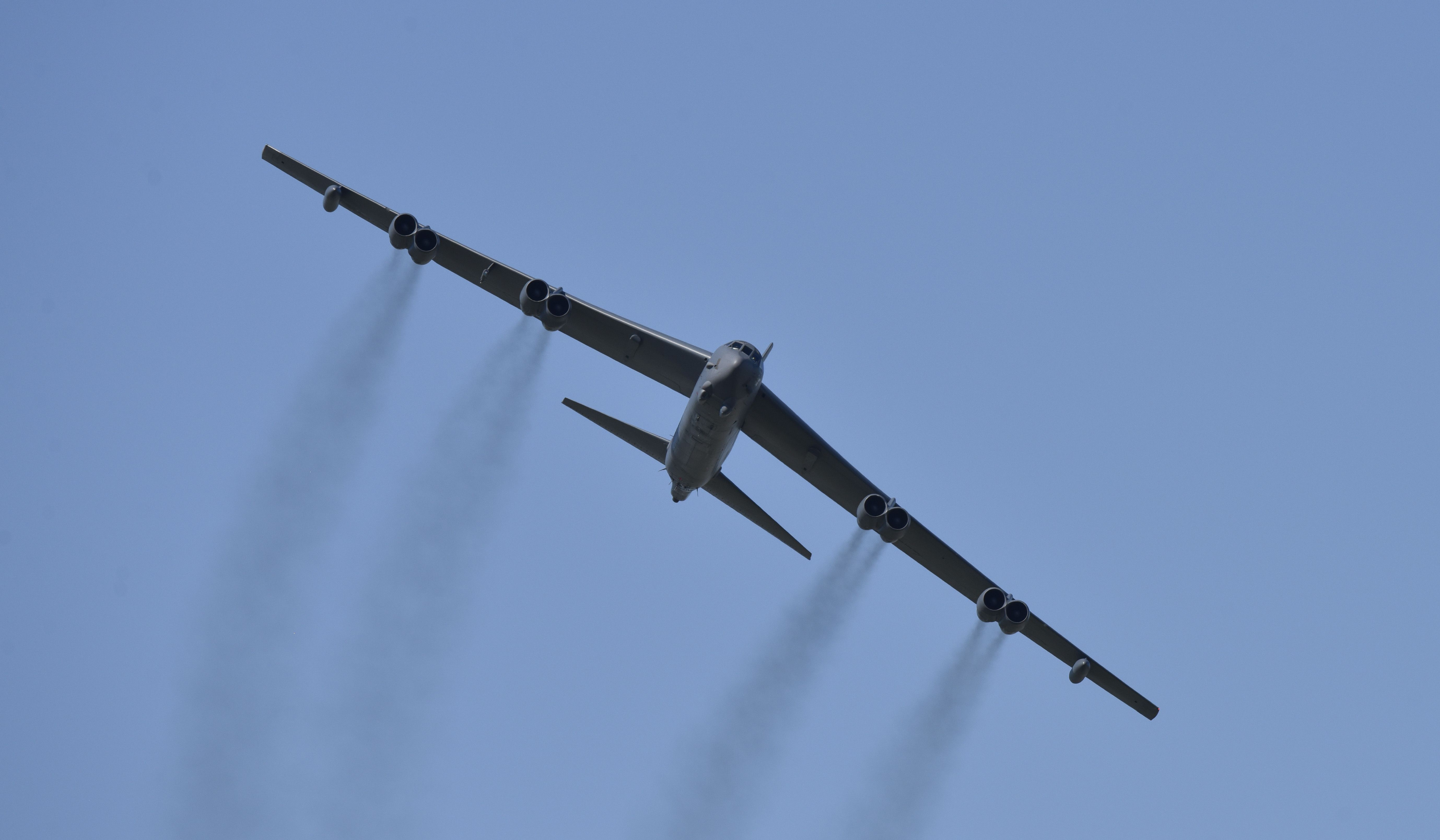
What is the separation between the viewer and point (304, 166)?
1282 inches

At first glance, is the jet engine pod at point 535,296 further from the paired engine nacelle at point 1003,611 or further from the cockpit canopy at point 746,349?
the paired engine nacelle at point 1003,611

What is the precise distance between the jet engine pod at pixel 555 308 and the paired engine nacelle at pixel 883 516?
8.44 metres

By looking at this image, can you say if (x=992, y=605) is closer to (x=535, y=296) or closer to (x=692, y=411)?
(x=692, y=411)

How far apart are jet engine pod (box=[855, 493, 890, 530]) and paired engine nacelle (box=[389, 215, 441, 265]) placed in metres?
11.9

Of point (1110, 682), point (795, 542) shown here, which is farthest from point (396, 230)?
point (1110, 682)

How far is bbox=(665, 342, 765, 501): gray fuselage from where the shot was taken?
95.3ft

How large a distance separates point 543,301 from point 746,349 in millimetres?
5049

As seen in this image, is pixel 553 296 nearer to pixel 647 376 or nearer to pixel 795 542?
pixel 647 376

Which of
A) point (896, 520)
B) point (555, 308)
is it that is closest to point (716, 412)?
point (555, 308)

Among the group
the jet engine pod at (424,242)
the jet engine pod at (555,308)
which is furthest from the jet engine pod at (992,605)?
the jet engine pod at (424,242)

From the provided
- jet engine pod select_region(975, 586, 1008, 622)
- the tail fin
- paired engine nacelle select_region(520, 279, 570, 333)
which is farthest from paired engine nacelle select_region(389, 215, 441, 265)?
jet engine pod select_region(975, 586, 1008, 622)

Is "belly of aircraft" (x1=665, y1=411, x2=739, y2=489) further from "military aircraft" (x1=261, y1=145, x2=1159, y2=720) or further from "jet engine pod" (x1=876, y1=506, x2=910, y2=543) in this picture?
"jet engine pod" (x1=876, y1=506, x2=910, y2=543)

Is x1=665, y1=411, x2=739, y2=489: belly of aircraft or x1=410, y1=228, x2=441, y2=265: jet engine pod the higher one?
x1=410, y1=228, x2=441, y2=265: jet engine pod

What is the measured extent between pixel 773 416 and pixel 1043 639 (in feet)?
33.1
